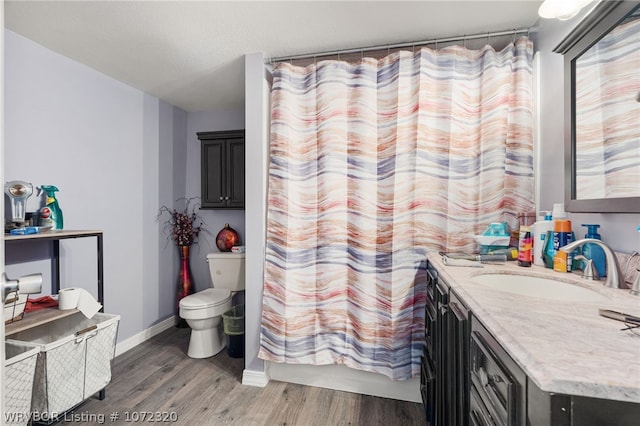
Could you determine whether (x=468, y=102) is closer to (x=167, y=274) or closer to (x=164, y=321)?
(x=167, y=274)

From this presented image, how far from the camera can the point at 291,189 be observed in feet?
7.14

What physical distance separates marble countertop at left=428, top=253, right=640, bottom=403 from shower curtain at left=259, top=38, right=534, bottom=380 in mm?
892

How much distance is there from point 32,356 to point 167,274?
168 centimetres

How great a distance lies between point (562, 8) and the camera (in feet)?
Answer: 4.42

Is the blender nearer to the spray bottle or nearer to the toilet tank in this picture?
the spray bottle

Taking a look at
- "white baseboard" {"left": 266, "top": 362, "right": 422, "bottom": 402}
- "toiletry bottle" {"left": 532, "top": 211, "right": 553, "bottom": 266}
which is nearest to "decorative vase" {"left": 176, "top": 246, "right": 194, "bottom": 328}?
"white baseboard" {"left": 266, "top": 362, "right": 422, "bottom": 402}

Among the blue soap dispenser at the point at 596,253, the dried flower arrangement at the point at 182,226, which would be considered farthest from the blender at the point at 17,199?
the blue soap dispenser at the point at 596,253

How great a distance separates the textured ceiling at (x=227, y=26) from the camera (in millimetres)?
1708

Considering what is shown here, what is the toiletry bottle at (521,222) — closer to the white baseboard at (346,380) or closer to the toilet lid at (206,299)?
the white baseboard at (346,380)

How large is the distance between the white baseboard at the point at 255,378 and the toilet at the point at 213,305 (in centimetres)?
57

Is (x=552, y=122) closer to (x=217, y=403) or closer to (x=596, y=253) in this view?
(x=596, y=253)

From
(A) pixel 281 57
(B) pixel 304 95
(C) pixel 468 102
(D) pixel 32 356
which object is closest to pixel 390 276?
(C) pixel 468 102

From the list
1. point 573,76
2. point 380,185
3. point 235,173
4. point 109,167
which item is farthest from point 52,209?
point 573,76

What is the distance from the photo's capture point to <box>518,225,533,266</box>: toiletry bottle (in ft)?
5.23
